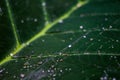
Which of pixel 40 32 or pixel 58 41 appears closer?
pixel 58 41

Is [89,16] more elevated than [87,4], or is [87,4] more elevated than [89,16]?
[87,4]

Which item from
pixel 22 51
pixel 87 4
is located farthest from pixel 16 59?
pixel 87 4

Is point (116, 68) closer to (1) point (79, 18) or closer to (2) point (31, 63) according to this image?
Answer: (2) point (31, 63)

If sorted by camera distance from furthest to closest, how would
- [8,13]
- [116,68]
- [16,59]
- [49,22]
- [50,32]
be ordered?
[49,22], [50,32], [8,13], [16,59], [116,68]

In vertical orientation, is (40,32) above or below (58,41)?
above

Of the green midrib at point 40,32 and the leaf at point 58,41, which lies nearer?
the leaf at point 58,41

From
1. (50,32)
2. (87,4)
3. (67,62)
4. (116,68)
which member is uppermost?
(87,4)

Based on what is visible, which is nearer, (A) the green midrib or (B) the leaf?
(B) the leaf

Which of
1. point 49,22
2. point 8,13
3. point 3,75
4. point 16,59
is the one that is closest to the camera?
point 3,75
